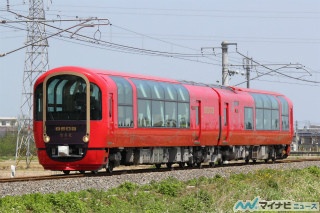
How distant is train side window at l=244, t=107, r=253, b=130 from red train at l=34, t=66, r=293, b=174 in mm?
1031

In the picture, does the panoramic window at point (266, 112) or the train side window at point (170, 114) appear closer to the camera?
the train side window at point (170, 114)

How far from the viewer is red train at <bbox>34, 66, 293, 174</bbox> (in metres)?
26.9

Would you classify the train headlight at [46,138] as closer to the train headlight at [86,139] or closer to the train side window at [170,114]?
the train headlight at [86,139]

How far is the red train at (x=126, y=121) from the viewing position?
2686 centimetres

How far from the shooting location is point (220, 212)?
17562 millimetres

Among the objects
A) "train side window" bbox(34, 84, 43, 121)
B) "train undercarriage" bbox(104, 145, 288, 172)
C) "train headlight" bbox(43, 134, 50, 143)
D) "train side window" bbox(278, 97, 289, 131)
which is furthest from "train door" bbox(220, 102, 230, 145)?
"train headlight" bbox(43, 134, 50, 143)

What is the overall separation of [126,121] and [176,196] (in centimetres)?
673

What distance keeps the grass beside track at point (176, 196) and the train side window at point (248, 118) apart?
12621 millimetres

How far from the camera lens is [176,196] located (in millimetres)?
21828

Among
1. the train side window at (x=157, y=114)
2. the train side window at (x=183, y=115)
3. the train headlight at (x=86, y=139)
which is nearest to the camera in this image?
the train headlight at (x=86, y=139)

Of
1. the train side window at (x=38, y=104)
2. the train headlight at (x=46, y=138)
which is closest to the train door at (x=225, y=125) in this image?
the train side window at (x=38, y=104)

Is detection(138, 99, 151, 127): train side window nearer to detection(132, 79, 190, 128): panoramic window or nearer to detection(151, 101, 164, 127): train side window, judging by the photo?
detection(132, 79, 190, 128): panoramic window

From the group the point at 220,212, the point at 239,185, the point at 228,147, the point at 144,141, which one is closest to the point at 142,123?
the point at 144,141

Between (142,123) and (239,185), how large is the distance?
6.87 m
